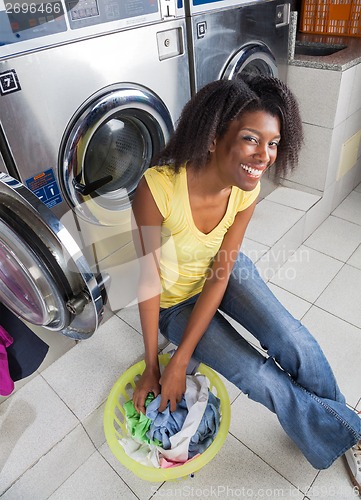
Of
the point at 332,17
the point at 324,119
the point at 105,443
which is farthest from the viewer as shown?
the point at 332,17

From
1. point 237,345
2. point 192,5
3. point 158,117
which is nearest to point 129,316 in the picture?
point 237,345

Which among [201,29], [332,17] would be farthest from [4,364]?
[332,17]

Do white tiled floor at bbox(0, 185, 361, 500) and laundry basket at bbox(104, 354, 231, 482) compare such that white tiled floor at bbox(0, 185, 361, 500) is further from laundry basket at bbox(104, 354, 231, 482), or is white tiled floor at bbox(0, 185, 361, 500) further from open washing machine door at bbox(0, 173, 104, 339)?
open washing machine door at bbox(0, 173, 104, 339)

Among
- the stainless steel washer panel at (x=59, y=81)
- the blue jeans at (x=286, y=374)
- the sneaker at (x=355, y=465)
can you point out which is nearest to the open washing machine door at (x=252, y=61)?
the stainless steel washer panel at (x=59, y=81)

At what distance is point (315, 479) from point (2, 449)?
104 centimetres

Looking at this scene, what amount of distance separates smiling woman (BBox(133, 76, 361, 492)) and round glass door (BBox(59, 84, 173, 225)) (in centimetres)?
28

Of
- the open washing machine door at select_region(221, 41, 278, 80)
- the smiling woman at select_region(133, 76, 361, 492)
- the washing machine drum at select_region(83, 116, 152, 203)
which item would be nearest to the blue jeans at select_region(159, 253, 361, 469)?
the smiling woman at select_region(133, 76, 361, 492)

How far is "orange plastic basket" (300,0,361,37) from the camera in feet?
7.40

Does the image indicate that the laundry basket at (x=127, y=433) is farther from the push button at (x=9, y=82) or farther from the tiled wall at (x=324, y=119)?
the tiled wall at (x=324, y=119)

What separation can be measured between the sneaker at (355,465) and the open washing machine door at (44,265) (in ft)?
3.07

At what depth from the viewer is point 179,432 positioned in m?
1.16

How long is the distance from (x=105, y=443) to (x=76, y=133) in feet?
3.57

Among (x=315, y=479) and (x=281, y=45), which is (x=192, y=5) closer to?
(x=281, y=45)

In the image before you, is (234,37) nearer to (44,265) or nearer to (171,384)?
(44,265)
